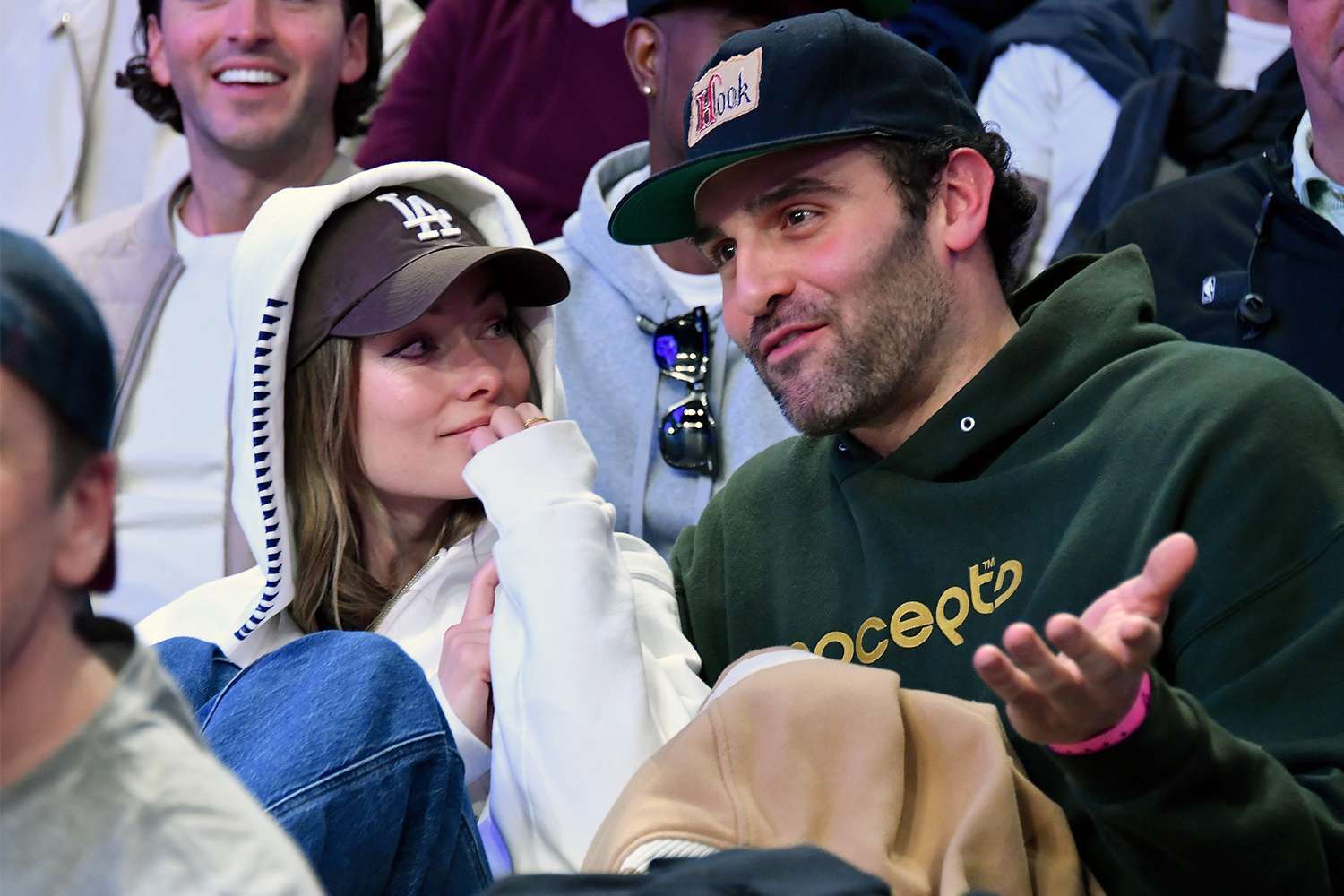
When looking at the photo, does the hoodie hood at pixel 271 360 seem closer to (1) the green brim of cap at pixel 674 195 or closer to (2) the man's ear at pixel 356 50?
(1) the green brim of cap at pixel 674 195

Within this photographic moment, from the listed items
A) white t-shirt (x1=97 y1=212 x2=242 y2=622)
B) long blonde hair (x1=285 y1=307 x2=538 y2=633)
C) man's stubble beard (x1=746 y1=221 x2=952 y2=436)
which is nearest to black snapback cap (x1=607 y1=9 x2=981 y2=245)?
man's stubble beard (x1=746 y1=221 x2=952 y2=436)

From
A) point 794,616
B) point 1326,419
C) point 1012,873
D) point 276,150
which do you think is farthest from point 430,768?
point 276,150

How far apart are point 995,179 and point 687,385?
2.36ft

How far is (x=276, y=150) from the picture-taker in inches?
109

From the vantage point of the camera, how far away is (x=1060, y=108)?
2908mm

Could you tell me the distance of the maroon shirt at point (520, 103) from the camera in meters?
3.01

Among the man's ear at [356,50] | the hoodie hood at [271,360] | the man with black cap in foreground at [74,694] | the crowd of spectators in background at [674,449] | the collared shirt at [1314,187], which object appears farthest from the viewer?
the man's ear at [356,50]

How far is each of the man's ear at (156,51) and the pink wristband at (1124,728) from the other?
7.54 feet

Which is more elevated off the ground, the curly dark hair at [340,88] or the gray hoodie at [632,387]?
the curly dark hair at [340,88]

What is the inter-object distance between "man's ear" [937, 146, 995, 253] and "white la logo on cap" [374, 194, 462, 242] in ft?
1.78

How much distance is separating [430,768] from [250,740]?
14cm

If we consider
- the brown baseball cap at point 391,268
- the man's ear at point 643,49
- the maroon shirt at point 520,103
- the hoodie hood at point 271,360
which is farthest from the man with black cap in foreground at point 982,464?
the maroon shirt at point 520,103

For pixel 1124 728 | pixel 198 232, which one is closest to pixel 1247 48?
pixel 198 232

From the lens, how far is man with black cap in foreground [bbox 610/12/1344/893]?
52.1 inches
